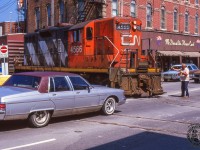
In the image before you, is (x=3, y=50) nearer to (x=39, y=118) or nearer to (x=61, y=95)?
(x=61, y=95)

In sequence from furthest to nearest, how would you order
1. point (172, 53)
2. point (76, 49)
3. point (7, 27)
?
point (7, 27)
point (172, 53)
point (76, 49)

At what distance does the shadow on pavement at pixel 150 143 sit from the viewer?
7.23 meters

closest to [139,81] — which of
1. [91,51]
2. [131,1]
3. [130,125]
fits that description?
[91,51]

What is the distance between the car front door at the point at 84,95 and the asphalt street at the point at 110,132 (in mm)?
420

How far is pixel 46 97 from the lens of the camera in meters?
9.23

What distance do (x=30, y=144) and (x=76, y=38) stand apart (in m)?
11.0

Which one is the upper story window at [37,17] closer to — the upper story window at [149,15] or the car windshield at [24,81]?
the upper story window at [149,15]

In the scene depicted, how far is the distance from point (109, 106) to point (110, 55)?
230 inches

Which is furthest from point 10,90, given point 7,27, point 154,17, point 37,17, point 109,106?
point 7,27

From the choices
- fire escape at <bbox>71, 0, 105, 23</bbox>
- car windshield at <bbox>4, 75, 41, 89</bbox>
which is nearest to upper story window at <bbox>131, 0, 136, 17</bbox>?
fire escape at <bbox>71, 0, 105, 23</bbox>

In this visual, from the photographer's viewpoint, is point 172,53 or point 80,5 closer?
point 80,5

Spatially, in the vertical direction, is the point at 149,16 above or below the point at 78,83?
above

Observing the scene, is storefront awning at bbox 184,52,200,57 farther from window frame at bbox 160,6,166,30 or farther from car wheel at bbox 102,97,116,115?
car wheel at bbox 102,97,116,115

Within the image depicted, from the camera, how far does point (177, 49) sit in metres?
39.2
